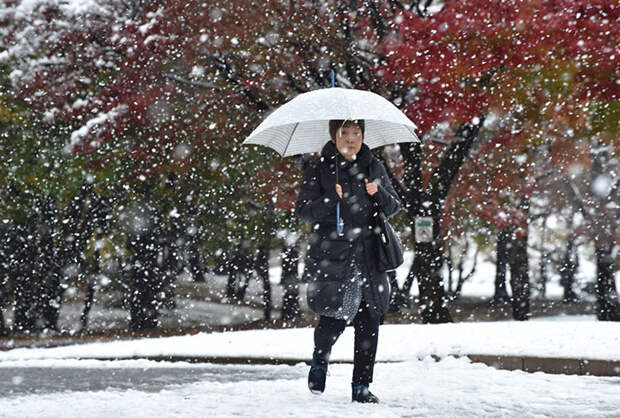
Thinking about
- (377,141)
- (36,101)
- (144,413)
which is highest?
(36,101)

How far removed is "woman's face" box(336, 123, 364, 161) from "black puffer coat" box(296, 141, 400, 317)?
49 mm

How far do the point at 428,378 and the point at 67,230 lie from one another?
15967 mm

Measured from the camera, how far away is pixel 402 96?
12.9m

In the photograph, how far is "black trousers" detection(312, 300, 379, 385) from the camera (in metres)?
5.14

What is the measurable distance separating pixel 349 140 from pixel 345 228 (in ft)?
2.09

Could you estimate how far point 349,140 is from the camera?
205 inches

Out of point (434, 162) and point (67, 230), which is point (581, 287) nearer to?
point (434, 162)

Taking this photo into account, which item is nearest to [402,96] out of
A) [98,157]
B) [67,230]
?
[98,157]

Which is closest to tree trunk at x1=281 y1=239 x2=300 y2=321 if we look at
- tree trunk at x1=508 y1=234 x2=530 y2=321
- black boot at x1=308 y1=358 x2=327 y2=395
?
tree trunk at x1=508 y1=234 x2=530 y2=321

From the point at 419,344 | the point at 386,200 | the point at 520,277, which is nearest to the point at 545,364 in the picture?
the point at 419,344

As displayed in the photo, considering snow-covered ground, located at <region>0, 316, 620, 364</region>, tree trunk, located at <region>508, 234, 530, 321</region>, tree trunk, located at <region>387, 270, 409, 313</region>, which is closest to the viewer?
snow-covered ground, located at <region>0, 316, 620, 364</region>

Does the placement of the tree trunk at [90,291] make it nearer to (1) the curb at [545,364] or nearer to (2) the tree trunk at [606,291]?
(2) the tree trunk at [606,291]

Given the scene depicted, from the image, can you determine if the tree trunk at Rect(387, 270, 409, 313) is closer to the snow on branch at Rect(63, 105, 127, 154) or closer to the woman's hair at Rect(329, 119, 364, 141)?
the snow on branch at Rect(63, 105, 127, 154)

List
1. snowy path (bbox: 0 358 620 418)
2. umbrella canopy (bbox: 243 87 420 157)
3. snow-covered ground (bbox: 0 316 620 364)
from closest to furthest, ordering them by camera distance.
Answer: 1. snowy path (bbox: 0 358 620 418)
2. umbrella canopy (bbox: 243 87 420 157)
3. snow-covered ground (bbox: 0 316 620 364)
